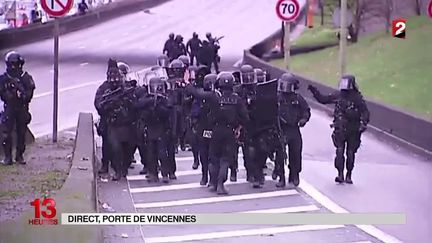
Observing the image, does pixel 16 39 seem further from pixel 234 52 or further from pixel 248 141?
pixel 248 141

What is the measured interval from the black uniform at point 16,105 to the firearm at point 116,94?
0.56 metres

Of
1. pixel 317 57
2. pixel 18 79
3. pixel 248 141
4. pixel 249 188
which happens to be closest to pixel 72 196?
pixel 18 79

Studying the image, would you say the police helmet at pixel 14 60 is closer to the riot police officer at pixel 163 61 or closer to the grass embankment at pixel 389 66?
the riot police officer at pixel 163 61

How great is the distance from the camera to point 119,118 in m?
7.42

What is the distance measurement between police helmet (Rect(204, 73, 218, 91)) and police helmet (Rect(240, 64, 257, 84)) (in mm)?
209

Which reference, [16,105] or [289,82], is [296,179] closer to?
[289,82]

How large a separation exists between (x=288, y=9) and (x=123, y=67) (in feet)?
3.36

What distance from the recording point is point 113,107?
7.25m

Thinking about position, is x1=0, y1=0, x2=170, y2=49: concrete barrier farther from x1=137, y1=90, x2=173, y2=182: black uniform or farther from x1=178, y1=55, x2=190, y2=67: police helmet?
x1=137, y1=90, x2=173, y2=182: black uniform

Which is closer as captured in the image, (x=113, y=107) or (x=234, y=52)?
(x=234, y=52)

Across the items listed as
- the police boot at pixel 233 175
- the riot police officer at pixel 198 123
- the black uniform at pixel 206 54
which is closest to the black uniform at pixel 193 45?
the black uniform at pixel 206 54

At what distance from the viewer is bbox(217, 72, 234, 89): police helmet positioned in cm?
710

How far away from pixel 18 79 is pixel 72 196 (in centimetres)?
78

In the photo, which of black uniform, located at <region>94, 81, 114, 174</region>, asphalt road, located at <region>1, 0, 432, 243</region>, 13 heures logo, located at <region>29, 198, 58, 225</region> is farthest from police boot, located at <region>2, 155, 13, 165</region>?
13 heures logo, located at <region>29, 198, 58, 225</region>
